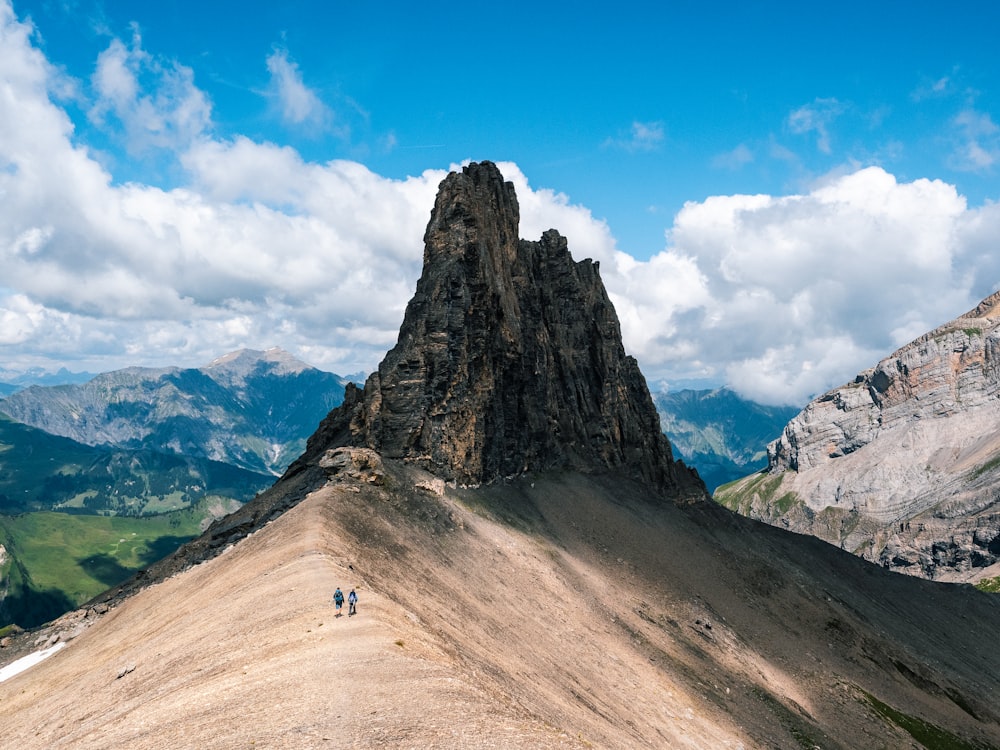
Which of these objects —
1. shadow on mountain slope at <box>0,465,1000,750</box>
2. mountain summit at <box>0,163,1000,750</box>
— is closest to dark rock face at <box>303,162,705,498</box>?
mountain summit at <box>0,163,1000,750</box>

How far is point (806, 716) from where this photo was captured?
251 feet

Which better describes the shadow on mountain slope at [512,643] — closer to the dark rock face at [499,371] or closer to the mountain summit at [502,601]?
the mountain summit at [502,601]

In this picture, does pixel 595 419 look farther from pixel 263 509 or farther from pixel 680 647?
pixel 263 509

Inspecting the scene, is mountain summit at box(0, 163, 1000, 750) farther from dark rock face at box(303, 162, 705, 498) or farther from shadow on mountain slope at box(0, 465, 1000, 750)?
dark rock face at box(303, 162, 705, 498)

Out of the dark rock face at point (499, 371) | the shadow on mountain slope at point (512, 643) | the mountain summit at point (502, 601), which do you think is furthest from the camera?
the dark rock face at point (499, 371)

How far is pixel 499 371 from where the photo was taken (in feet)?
413

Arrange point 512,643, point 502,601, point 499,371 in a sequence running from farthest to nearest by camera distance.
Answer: point 499,371 < point 502,601 < point 512,643

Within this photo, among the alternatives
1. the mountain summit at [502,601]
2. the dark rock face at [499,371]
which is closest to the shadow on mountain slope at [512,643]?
the mountain summit at [502,601]

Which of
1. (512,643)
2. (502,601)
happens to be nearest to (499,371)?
(502,601)

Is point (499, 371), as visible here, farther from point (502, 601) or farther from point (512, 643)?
point (512, 643)

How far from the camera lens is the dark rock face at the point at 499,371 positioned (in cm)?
10581

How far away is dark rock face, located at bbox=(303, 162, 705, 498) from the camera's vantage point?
106 m

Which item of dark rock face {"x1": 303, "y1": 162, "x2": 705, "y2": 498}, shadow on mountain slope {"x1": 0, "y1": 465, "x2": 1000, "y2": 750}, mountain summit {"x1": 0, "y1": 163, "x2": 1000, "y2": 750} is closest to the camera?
shadow on mountain slope {"x1": 0, "y1": 465, "x2": 1000, "y2": 750}

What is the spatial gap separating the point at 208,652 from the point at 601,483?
105 meters
